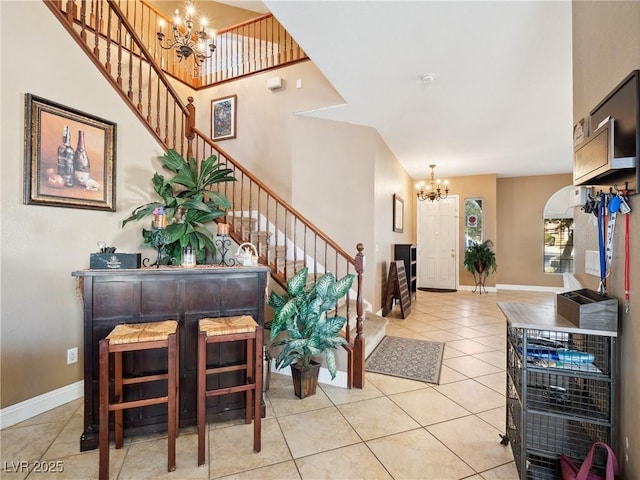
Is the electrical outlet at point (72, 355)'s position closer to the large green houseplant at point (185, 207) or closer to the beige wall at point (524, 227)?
the large green houseplant at point (185, 207)

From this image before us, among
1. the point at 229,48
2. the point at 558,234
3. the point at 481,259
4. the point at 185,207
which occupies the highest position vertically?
the point at 229,48

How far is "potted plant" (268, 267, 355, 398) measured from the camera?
2.39 metres

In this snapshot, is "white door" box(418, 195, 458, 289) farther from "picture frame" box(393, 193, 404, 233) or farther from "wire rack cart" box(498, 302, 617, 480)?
"wire rack cart" box(498, 302, 617, 480)

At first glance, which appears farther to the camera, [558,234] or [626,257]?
[558,234]

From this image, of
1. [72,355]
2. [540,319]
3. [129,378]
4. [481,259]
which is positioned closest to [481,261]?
[481,259]

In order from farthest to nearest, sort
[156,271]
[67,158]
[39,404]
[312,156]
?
[312,156], [67,158], [39,404], [156,271]

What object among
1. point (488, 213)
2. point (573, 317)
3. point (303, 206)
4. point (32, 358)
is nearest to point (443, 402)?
point (573, 317)

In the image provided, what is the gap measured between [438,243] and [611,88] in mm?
6692

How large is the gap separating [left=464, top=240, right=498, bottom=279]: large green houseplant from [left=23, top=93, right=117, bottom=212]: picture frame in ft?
23.2

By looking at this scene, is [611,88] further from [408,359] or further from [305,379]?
[408,359]

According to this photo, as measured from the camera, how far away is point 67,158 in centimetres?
238

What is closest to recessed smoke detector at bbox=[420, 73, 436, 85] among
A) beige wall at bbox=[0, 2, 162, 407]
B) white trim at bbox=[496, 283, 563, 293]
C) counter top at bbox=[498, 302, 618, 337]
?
counter top at bbox=[498, 302, 618, 337]

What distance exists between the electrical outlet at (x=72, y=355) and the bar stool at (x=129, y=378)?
878 millimetres

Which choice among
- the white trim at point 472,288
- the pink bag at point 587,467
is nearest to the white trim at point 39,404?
the pink bag at point 587,467
